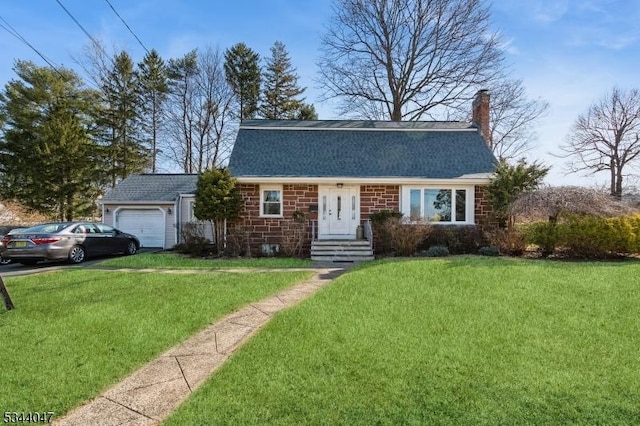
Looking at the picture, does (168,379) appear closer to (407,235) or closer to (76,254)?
(407,235)

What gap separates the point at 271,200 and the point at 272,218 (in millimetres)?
724

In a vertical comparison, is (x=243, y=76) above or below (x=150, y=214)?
above

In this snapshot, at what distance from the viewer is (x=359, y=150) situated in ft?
54.5

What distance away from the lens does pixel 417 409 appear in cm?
318

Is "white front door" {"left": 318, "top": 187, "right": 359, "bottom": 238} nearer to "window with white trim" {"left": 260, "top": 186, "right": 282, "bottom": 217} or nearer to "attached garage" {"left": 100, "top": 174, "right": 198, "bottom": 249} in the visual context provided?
"window with white trim" {"left": 260, "top": 186, "right": 282, "bottom": 217}

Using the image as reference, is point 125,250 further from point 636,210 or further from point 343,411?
point 636,210

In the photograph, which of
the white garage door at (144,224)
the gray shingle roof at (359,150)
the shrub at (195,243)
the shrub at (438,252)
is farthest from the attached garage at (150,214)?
the shrub at (438,252)

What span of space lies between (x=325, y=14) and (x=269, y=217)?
58.5 ft

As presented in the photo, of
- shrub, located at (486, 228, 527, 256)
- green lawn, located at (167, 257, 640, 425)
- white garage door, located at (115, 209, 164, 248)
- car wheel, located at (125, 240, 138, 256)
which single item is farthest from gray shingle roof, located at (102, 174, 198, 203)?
green lawn, located at (167, 257, 640, 425)

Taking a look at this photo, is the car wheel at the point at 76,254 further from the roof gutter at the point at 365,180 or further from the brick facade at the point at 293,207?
the roof gutter at the point at 365,180

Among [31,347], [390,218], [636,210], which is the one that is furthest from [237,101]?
[31,347]

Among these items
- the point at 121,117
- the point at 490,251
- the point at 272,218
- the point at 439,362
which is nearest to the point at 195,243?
the point at 272,218

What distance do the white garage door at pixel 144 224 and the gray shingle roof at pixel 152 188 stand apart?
26.5 inches

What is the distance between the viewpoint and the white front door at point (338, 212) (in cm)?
1488
